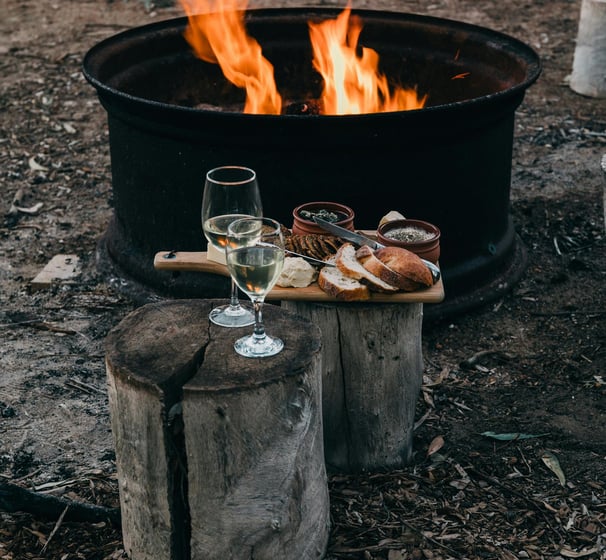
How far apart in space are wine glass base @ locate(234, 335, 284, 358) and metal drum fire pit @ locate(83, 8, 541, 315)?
1.54 m

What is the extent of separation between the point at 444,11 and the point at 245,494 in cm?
852

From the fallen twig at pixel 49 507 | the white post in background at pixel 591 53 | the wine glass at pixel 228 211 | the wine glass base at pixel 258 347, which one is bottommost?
the fallen twig at pixel 49 507

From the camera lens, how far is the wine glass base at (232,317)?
10.2 feet

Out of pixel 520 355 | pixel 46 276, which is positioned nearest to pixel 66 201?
pixel 46 276

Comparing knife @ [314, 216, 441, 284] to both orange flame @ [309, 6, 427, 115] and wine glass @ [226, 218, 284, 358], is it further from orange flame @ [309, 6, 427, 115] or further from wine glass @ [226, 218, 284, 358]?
orange flame @ [309, 6, 427, 115]

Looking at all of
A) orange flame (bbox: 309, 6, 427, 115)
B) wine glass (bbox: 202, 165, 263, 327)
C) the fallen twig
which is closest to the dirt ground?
the fallen twig

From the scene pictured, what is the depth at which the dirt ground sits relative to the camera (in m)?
3.41

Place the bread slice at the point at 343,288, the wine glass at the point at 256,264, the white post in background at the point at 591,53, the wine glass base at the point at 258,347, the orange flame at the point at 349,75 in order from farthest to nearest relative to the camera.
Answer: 1. the white post in background at the point at 591,53
2. the orange flame at the point at 349,75
3. the bread slice at the point at 343,288
4. the wine glass base at the point at 258,347
5. the wine glass at the point at 256,264

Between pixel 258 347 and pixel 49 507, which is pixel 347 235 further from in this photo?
pixel 49 507

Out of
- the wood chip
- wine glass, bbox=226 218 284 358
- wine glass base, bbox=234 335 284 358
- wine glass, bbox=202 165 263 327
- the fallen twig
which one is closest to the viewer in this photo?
wine glass, bbox=226 218 284 358

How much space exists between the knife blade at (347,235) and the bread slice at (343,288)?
28 cm

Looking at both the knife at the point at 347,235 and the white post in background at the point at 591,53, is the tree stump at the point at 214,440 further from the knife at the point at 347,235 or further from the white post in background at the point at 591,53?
the white post in background at the point at 591,53

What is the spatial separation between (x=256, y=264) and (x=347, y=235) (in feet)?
3.29

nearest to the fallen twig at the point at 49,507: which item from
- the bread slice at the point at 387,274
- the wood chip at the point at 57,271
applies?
the bread slice at the point at 387,274
